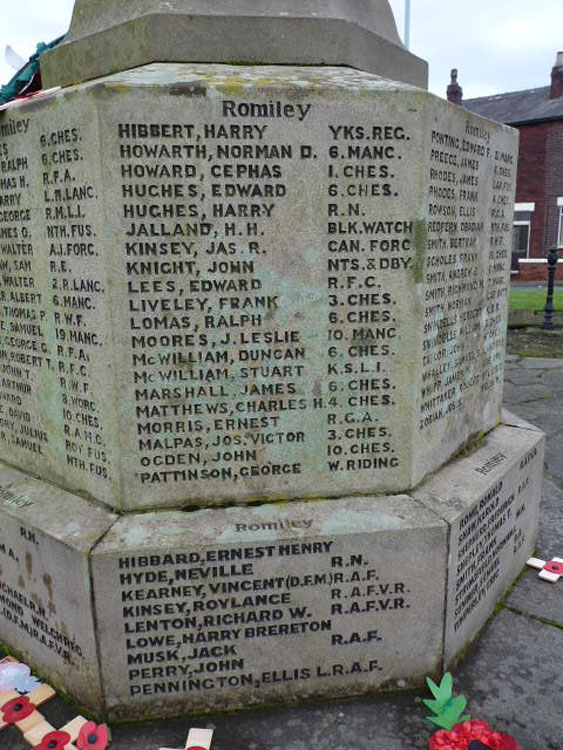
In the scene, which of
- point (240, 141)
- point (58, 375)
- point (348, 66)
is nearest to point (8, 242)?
point (58, 375)

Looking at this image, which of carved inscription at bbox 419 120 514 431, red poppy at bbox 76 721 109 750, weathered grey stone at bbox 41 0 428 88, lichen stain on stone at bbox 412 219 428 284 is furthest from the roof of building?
red poppy at bbox 76 721 109 750

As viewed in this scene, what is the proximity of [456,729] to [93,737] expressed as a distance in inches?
45.1

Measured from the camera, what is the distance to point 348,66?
85.8 inches

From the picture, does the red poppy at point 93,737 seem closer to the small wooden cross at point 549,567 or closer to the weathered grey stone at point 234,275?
the weathered grey stone at point 234,275

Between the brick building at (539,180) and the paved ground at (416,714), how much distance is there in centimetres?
2428

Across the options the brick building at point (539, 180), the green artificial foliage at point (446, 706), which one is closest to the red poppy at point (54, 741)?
the green artificial foliage at point (446, 706)

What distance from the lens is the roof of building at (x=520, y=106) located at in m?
23.8

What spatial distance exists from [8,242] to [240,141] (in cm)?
103

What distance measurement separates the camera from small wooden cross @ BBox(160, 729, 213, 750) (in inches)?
73.6

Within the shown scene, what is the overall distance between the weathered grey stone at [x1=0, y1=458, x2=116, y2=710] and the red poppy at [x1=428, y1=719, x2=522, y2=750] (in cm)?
111

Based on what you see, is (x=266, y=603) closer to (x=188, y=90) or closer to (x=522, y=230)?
(x=188, y=90)

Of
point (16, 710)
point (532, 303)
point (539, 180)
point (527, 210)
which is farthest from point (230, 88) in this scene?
point (527, 210)

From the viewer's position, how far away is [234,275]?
1.98 meters

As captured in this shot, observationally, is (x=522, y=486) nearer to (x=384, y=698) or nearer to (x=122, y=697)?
(x=384, y=698)
